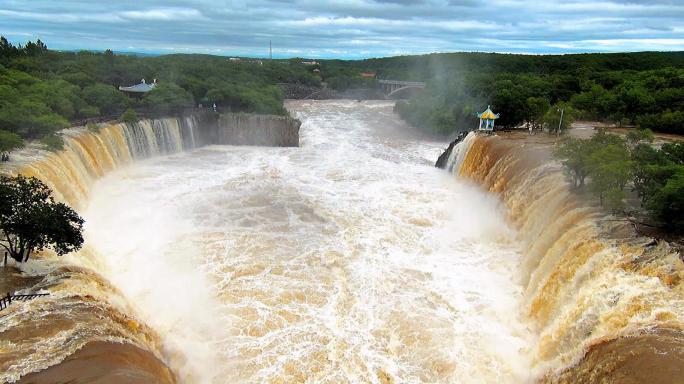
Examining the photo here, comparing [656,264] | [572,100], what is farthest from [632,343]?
[572,100]

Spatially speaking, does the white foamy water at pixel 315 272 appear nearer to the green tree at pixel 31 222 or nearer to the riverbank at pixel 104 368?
the riverbank at pixel 104 368

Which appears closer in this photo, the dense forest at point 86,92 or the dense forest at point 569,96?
the dense forest at point 86,92

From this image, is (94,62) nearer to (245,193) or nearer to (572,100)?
(245,193)

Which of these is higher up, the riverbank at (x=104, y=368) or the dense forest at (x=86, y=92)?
the dense forest at (x=86, y=92)

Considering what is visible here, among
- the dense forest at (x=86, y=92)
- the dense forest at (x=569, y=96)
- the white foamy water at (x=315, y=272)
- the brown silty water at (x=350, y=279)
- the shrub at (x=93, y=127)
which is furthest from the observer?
the dense forest at (x=569, y=96)

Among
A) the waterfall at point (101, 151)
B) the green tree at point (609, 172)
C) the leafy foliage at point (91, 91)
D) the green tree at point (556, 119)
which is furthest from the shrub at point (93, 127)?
the green tree at point (556, 119)

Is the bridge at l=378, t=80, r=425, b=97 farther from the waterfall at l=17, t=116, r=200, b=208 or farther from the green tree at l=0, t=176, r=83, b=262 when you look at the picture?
the green tree at l=0, t=176, r=83, b=262

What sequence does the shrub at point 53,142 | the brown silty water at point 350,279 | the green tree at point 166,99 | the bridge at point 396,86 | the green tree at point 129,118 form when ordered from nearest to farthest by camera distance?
the brown silty water at point 350,279
the shrub at point 53,142
the green tree at point 129,118
the green tree at point 166,99
the bridge at point 396,86

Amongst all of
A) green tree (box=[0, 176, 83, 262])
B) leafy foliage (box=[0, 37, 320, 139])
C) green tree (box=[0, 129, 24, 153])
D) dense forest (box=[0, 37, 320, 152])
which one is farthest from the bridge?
green tree (box=[0, 176, 83, 262])
